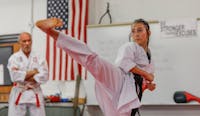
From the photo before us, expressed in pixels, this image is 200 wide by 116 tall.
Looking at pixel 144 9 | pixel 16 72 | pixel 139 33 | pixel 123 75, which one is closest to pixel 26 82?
pixel 16 72

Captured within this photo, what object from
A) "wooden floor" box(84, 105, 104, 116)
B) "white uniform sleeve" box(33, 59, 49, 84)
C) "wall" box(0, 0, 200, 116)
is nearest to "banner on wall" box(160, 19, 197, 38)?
"wall" box(0, 0, 200, 116)

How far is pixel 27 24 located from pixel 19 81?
1.97m

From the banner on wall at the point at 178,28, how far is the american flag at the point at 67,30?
1184 millimetres

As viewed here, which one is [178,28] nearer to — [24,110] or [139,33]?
[139,33]

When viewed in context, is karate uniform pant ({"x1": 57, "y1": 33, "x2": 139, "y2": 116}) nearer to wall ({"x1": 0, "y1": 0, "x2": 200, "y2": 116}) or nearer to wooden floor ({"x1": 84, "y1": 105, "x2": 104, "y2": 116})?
wall ({"x1": 0, "y1": 0, "x2": 200, "y2": 116})

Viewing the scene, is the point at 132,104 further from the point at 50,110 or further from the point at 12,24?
the point at 12,24

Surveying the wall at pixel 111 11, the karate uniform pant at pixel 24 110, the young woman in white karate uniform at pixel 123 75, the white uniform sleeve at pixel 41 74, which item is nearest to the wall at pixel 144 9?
the wall at pixel 111 11

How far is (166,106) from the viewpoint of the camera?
15.9 feet

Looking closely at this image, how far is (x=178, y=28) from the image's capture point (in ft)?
15.5

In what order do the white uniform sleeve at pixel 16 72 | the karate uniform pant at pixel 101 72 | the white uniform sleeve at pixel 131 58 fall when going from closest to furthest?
the karate uniform pant at pixel 101 72 → the white uniform sleeve at pixel 131 58 → the white uniform sleeve at pixel 16 72

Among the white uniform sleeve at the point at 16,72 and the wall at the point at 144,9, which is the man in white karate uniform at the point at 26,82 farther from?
the wall at the point at 144,9

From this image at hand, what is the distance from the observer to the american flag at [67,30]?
529 cm

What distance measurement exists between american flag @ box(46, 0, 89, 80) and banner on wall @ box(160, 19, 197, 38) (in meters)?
1.18

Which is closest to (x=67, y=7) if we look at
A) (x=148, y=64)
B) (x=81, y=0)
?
(x=81, y=0)
